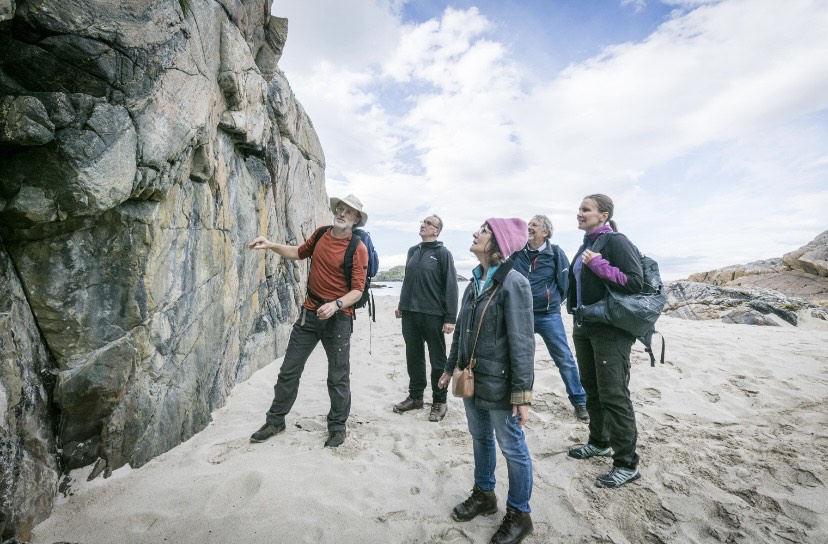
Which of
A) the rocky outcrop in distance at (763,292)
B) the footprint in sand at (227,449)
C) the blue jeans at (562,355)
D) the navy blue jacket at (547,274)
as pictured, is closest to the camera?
the footprint in sand at (227,449)

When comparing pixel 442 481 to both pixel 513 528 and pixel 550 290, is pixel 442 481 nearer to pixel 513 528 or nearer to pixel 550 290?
pixel 513 528

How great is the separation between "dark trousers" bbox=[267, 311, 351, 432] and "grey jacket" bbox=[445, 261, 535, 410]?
1.87 meters

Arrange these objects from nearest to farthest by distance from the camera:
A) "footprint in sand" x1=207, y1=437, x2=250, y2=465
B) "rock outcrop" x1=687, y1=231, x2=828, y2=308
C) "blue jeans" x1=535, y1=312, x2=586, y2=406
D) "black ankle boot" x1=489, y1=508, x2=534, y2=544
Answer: "black ankle boot" x1=489, y1=508, x2=534, y2=544, "footprint in sand" x1=207, y1=437, x2=250, y2=465, "blue jeans" x1=535, y1=312, x2=586, y2=406, "rock outcrop" x1=687, y1=231, x2=828, y2=308

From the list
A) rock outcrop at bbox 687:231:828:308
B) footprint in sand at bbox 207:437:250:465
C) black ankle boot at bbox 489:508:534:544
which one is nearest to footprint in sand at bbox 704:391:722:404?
black ankle boot at bbox 489:508:534:544

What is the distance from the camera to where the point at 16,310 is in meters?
2.72

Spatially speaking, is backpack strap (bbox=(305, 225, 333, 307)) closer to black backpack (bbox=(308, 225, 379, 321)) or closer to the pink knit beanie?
black backpack (bbox=(308, 225, 379, 321))

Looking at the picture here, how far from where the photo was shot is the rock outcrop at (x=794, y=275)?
19667mm

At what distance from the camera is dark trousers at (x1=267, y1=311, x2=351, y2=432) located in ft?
14.3

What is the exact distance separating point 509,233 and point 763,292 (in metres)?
19.9

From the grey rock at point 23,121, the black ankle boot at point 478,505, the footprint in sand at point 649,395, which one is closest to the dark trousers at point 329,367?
the black ankle boot at point 478,505

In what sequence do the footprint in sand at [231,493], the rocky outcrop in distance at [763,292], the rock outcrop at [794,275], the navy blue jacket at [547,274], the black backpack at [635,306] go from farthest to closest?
1. the rock outcrop at [794,275]
2. the rocky outcrop in distance at [763,292]
3. the navy blue jacket at [547,274]
4. the black backpack at [635,306]
5. the footprint in sand at [231,493]

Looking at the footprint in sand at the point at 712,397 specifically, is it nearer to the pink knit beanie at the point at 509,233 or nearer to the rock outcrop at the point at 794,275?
the pink knit beanie at the point at 509,233

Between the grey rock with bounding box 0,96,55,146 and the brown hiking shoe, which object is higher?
the grey rock with bounding box 0,96,55,146

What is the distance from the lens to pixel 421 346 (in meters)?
5.45
